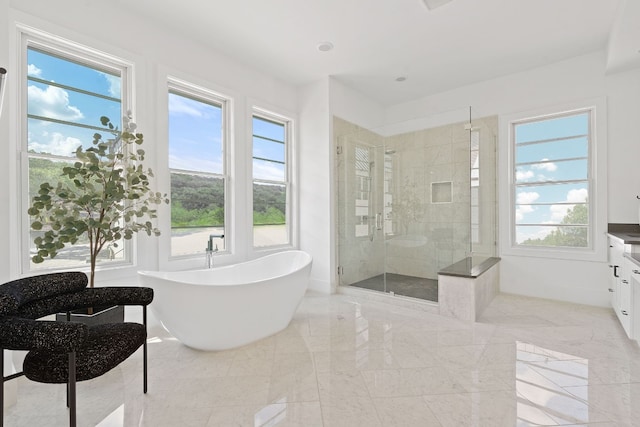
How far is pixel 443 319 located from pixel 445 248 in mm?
939

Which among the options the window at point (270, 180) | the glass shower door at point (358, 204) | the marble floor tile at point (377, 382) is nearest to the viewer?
the marble floor tile at point (377, 382)

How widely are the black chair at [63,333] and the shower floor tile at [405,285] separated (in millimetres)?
2780

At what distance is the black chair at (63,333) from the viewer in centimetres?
120

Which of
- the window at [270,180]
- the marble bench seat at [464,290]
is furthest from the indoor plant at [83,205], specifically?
the marble bench seat at [464,290]

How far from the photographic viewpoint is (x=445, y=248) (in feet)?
12.0

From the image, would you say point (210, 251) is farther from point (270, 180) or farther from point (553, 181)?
point (553, 181)

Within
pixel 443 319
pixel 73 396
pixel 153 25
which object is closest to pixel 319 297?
pixel 443 319

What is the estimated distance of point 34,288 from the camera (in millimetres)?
1522

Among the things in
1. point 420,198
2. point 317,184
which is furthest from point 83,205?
point 420,198

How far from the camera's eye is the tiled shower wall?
12.0 feet

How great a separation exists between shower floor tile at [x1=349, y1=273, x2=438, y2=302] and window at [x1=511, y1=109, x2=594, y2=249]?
1.39 m

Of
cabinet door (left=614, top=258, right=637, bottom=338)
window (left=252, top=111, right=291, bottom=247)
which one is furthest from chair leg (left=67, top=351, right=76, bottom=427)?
cabinet door (left=614, top=258, right=637, bottom=338)

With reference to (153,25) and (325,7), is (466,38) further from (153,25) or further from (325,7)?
(153,25)

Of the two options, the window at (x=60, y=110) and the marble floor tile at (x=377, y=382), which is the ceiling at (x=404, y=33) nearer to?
the window at (x=60, y=110)
